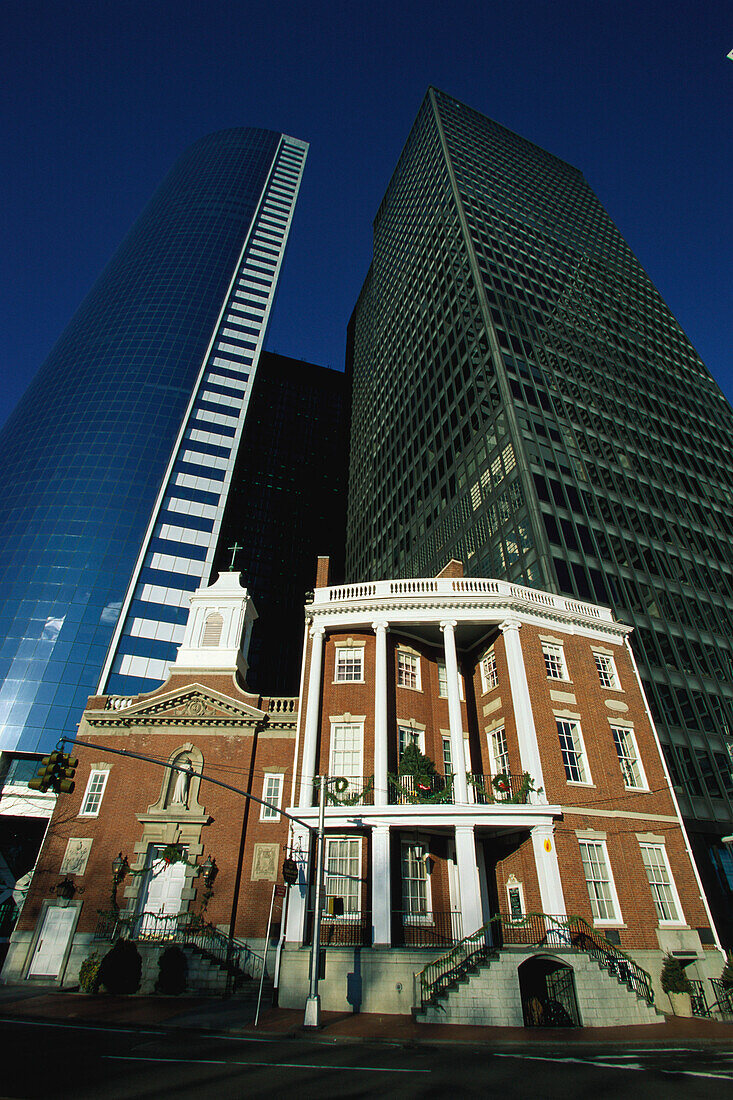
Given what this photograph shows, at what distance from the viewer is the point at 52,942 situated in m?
25.8

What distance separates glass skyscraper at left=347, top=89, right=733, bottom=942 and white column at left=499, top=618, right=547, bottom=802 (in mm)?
14030

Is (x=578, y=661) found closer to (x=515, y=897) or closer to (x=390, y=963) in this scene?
(x=515, y=897)

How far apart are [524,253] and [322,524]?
56757 mm

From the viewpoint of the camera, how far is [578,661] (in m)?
28.2

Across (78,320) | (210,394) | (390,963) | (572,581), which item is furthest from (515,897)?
(78,320)

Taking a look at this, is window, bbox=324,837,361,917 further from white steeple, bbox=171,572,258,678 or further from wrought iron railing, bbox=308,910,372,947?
white steeple, bbox=171,572,258,678

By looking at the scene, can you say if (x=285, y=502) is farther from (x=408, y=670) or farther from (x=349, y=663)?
(x=408, y=670)

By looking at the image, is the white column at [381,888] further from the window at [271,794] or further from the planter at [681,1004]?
the planter at [681,1004]

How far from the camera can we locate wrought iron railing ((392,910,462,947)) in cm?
2195

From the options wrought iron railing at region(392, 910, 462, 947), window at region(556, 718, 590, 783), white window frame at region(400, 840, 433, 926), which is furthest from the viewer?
window at region(556, 718, 590, 783)

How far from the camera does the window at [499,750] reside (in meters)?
25.8

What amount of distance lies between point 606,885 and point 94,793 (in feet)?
80.6

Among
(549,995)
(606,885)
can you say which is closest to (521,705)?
(606,885)

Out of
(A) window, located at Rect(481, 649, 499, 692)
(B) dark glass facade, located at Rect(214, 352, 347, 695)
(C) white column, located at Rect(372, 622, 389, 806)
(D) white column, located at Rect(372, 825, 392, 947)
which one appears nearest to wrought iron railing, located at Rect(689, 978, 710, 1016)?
(D) white column, located at Rect(372, 825, 392, 947)
